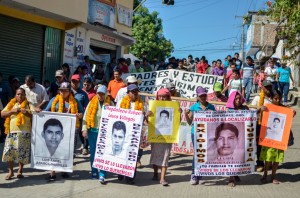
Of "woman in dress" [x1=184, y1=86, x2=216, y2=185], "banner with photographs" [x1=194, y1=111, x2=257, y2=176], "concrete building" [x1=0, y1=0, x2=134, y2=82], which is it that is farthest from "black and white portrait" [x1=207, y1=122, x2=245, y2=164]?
"concrete building" [x1=0, y1=0, x2=134, y2=82]

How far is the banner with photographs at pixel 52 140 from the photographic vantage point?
814 centimetres

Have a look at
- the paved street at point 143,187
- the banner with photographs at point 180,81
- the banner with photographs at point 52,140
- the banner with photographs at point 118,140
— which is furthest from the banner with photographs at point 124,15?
the banner with photographs at point 118,140

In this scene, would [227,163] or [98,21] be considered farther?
[98,21]

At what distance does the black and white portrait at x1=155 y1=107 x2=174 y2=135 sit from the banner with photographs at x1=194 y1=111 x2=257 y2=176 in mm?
528

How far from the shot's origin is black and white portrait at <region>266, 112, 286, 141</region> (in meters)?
8.23

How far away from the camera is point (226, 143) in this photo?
8.07 meters

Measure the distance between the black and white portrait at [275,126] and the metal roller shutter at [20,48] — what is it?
9.25m

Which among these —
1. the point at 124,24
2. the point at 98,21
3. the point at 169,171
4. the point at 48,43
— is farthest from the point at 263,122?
the point at 124,24

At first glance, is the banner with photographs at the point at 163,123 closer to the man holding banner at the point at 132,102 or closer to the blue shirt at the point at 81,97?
the man holding banner at the point at 132,102

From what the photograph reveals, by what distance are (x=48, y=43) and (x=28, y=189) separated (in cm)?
1004

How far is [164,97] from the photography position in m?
8.39

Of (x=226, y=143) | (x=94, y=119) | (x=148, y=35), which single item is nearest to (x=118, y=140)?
(x=94, y=119)

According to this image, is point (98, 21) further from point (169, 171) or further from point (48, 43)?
point (169, 171)

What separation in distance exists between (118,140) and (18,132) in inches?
70.6
